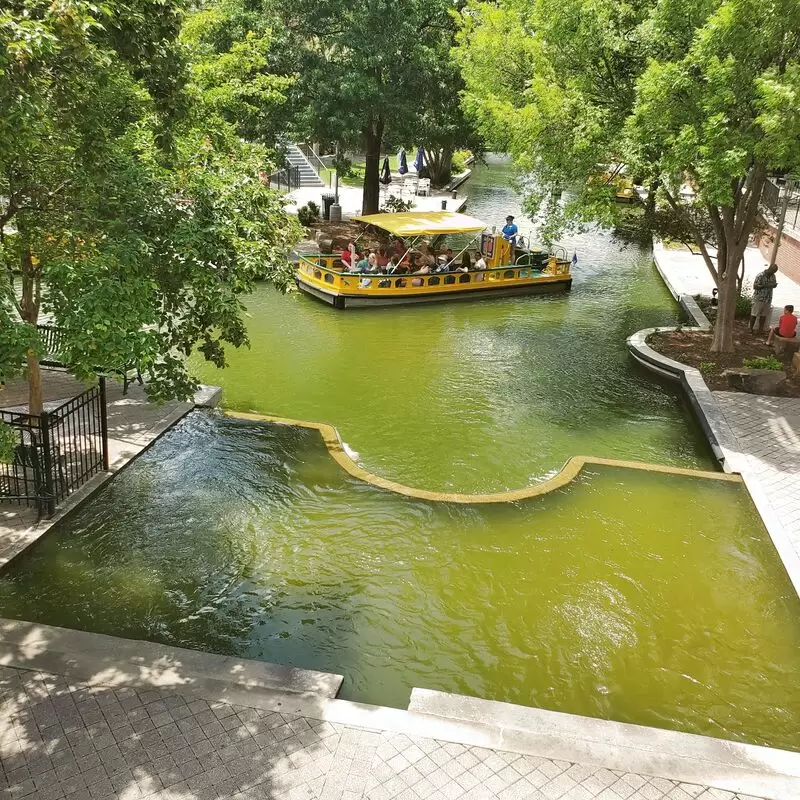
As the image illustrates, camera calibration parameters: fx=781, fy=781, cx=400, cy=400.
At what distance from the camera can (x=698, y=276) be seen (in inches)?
953

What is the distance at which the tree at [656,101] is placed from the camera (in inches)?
476

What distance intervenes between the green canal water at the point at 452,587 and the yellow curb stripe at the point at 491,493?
18cm

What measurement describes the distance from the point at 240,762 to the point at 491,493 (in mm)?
5680

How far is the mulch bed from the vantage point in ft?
48.5

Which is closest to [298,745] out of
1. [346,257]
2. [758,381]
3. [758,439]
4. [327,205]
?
[758,439]

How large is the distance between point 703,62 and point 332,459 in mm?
8599

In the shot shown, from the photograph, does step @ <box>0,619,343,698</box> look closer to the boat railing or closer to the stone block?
the stone block

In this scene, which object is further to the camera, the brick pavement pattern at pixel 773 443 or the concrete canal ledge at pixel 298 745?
the brick pavement pattern at pixel 773 443

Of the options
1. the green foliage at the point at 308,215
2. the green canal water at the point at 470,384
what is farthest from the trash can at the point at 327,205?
the green canal water at the point at 470,384

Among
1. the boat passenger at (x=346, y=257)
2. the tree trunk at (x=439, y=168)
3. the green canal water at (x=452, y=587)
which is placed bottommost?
the green canal water at (x=452, y=587)

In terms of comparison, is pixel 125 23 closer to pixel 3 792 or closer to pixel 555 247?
pixel 3 792

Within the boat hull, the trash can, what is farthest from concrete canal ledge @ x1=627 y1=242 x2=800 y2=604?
the trash can

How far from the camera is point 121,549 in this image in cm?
905

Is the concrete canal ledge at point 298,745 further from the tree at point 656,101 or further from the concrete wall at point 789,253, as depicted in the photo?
the concrete wall at point 789,253
